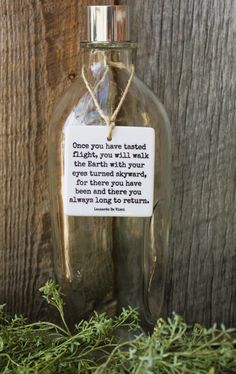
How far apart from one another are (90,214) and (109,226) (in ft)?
0.28

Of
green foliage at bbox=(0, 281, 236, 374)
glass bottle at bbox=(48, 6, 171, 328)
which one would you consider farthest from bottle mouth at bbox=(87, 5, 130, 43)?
→ green foliage at bbox=(0, 281, 236, 374)

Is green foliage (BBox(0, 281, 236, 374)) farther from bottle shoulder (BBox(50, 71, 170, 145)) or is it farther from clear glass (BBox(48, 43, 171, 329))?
bottle shoulder (BBox(50, 71, 170, 145))

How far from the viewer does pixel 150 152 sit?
74 centimetres

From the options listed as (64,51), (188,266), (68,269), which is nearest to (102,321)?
(68,269)

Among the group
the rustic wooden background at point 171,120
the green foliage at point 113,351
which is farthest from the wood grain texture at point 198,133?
the green foliage at point 113,351

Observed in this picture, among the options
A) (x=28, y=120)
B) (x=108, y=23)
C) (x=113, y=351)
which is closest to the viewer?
(x=113, y=351)

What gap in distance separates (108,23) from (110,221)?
0.76 feet

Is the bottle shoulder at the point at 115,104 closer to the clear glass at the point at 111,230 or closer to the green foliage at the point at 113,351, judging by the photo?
the clear glass at the point at 111,230

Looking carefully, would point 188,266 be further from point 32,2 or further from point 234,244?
point 32,2

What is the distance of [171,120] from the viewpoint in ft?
2.79

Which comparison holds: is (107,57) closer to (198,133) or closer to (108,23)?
(108,23)

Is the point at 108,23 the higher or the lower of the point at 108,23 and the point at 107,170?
the higher

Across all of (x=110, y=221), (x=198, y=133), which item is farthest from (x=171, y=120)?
(x=110, y=221)

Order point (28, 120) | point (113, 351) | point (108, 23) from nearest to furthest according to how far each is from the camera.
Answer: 1. point (113, 351)
2. point (108, 23)
3. point (28, 120)
